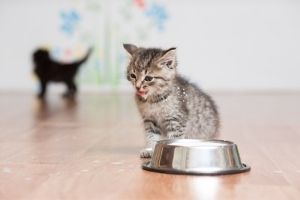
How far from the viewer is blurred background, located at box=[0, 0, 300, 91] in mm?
6430

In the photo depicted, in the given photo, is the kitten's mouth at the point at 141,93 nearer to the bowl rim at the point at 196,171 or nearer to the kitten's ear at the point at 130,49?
the kitten's ear at the point at 130,49

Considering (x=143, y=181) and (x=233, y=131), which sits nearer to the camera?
(x=143, y=181)

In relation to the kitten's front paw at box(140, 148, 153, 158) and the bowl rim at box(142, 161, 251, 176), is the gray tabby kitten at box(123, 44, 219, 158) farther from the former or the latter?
the bowl rim at box(142, 161, 251, 176)

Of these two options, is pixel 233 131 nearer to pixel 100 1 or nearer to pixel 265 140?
pixel 265 140

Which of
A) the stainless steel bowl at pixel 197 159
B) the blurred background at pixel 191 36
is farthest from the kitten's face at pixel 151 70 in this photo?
the blurred background at pixel 191 36

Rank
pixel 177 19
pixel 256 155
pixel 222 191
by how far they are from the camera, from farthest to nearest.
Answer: pixel 177 19 < pixel 256 155 < pixel 222 191

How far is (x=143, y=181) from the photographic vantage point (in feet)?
6.86

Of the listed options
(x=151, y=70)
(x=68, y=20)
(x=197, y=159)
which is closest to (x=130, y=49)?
(x=151, y=70)

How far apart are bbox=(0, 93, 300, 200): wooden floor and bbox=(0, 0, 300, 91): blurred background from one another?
1.57 metres

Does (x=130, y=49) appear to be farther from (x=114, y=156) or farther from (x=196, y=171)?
(x=196, y=171)

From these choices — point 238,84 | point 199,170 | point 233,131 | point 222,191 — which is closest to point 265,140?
point 233,131

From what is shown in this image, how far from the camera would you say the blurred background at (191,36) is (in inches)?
253

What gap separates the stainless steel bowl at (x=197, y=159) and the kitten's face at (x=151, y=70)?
1.26ft

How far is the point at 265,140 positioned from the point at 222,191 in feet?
4.02
